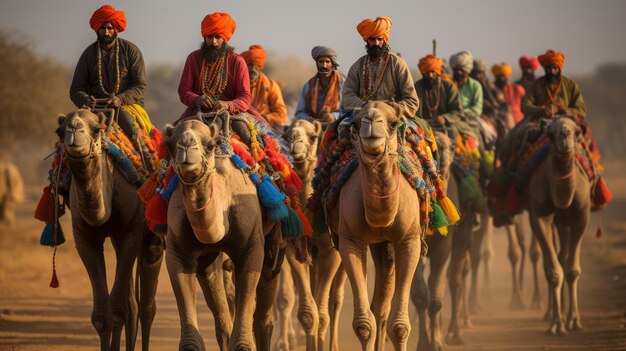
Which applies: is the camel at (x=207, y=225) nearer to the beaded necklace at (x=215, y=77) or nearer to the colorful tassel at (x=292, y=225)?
the colorful tassel at (x=292, y=225)

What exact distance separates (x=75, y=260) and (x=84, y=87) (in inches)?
479

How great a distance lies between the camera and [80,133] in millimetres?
8711

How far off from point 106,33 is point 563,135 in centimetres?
545

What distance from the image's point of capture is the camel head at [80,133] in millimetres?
8695

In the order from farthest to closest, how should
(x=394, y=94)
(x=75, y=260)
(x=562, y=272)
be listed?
(x=75, y=260), (x=562, y=272), (x=394, y=94)

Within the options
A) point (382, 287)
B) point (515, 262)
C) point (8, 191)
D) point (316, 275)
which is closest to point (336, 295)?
point (316, 275)

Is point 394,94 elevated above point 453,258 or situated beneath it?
elevated above

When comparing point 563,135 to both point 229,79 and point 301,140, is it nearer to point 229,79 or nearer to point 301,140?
point 301,140

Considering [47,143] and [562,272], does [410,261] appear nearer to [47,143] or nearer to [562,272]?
[562,272]

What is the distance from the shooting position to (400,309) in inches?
358

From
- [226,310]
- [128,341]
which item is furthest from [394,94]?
[128,341]

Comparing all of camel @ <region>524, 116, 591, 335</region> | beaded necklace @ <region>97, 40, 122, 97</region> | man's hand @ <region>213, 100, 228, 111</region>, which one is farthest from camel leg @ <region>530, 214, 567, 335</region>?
beaded necklace @ <region>97, 40, 122, 97</region>

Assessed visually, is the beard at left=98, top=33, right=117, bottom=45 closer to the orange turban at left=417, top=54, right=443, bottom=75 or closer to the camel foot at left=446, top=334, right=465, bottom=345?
the orange turban at left=417, top=54, right=443, bottom=75

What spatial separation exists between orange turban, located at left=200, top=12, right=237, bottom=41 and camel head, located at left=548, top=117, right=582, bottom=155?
473 cm
